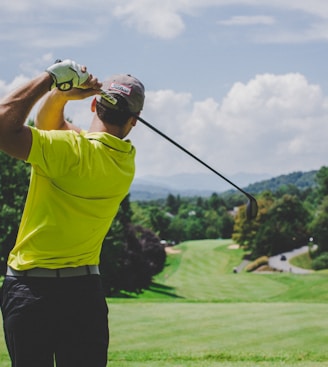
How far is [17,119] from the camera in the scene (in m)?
2.97

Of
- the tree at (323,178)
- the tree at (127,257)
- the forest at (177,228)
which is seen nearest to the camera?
the forest at (177,228)

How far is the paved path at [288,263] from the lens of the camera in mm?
75062

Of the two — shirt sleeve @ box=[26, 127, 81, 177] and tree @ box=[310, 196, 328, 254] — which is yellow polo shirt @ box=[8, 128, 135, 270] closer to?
shirt sleeve @ box=[26, 127, 81, 177]

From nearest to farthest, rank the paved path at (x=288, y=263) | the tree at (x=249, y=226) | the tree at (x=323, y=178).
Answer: the paved path at (x=288, y=263), the tree at (x=323, y=178), the tree at (x=249, y=226)

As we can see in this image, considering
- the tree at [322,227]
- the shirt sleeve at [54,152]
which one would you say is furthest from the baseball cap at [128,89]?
the tree at [322,227]

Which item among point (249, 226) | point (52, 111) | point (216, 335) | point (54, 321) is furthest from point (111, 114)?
point (249, 226)

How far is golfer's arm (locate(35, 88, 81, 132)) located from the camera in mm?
3562

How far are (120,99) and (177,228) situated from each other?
12698 cm

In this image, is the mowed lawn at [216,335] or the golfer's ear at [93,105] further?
the mowed lawn at [216,335]

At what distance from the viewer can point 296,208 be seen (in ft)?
292

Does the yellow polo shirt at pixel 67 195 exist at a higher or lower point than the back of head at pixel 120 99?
lower

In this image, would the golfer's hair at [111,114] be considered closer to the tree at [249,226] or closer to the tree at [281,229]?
the tree at [281,229]

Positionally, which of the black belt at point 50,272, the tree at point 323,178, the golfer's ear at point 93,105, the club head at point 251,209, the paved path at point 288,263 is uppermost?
the tree at point 323,178

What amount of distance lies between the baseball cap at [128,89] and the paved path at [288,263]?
7169cm
